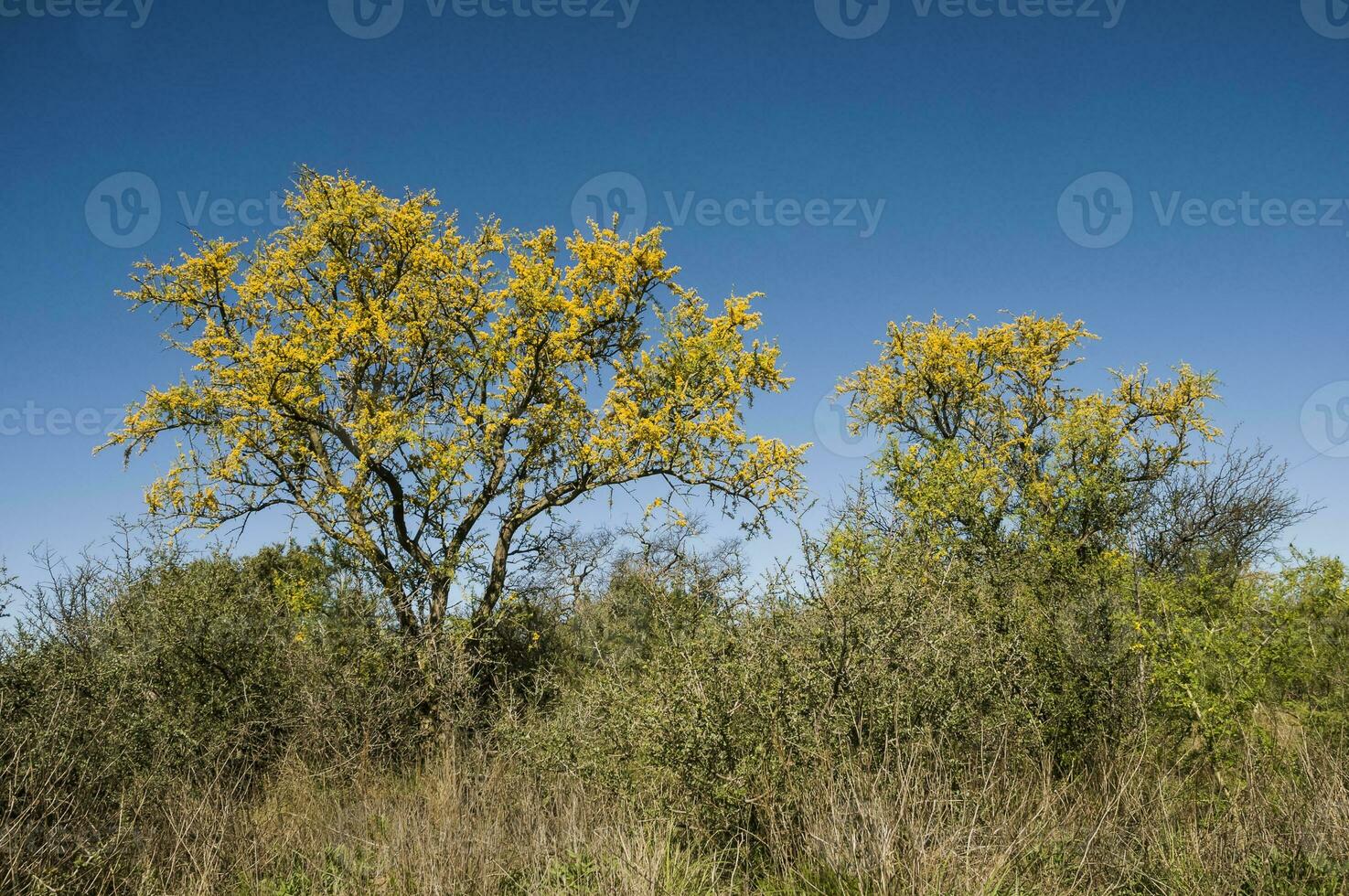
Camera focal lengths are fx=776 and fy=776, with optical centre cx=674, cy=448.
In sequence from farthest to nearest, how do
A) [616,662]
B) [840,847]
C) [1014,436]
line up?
[1014,436], [616,662], [840,847]

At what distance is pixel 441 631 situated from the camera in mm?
12406

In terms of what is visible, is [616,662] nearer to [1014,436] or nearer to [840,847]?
[840,847]

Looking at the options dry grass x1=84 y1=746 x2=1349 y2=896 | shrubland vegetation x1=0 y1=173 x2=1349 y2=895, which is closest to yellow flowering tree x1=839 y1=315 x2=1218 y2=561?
shrubland vegetation x1=0 y1=173 x2=1349 y2=895

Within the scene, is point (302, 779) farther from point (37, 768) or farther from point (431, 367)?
point (431, 367)

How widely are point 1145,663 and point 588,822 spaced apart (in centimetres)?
669

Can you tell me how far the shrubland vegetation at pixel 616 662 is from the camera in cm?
553

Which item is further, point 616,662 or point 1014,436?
point 1014,436

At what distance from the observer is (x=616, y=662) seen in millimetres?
9031

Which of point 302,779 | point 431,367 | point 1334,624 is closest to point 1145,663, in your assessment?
point 1334,624

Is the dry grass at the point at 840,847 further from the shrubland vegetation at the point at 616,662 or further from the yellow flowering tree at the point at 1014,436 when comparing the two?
the yellow flowering tree at the point at 1014,436

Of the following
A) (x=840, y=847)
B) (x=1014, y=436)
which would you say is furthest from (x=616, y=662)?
(x=1014, y=436)

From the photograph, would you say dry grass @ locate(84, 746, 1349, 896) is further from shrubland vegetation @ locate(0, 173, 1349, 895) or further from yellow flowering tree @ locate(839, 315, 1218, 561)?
yellow flowering tree @ locate(839, 315, 1218, 561)

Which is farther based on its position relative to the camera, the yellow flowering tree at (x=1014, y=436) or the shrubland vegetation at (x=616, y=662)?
the yellow flowering tree at (x=1014, y=436)

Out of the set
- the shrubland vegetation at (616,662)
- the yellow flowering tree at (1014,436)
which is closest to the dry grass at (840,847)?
the shrubland vegetation at (616,662)
